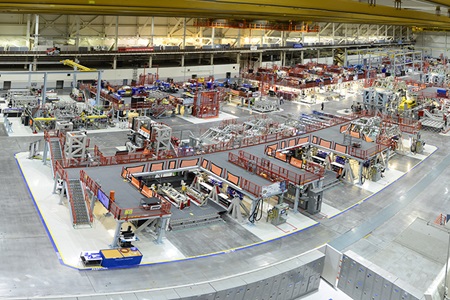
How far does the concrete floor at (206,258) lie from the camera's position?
55.1 ft

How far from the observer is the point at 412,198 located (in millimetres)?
28484

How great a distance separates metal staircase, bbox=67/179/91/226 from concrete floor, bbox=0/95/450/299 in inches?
64.7

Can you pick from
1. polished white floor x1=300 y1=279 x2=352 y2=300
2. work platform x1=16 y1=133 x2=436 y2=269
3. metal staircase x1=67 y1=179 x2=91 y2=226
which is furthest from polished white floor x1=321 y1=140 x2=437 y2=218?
metal staircase x1=67 y1=179 x2=91 y2=226

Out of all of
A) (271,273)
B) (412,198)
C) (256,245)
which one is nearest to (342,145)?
(412,198)

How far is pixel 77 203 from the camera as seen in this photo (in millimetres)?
22469

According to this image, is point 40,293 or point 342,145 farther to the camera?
point 342,145

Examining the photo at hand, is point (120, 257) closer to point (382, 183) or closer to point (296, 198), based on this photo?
point (296, 198)

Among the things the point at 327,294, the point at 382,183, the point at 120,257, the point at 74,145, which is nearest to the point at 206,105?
the point at 74,145

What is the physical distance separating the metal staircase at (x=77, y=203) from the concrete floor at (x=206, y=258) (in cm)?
164

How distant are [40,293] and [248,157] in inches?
594

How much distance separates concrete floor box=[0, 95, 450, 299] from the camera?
1680cm

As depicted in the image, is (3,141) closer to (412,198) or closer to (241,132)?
(241,132)

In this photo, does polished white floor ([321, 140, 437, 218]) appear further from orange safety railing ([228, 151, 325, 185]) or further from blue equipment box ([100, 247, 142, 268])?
blue equipment box ([100, 247, 142, 268])

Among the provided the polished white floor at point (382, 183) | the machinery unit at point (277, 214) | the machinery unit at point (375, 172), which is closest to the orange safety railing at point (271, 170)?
the machinery unit at point (277, 214)
